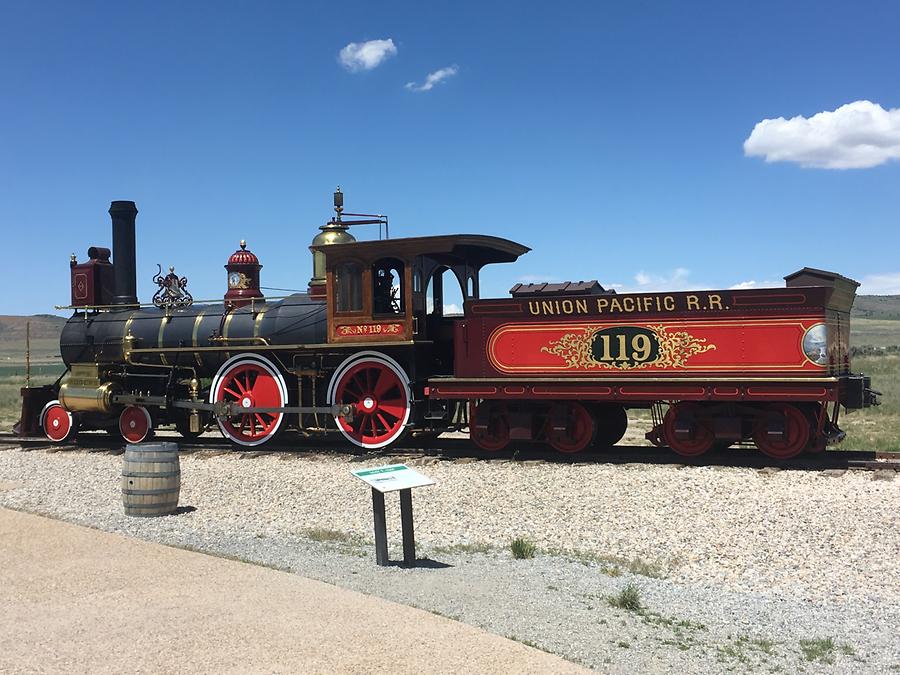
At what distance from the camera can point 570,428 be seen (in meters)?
12.0

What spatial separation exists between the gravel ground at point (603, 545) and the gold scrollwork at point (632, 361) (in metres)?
1.45

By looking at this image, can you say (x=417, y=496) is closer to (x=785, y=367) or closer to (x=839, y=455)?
(x=785, y=367)

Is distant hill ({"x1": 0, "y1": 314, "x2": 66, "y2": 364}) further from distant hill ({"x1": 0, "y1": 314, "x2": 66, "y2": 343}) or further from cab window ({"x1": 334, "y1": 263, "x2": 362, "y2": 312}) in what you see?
cab window ({"x1": 334, "y1": 263, "x2": 362, "y2": 312})

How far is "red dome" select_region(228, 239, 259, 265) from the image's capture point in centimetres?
1553

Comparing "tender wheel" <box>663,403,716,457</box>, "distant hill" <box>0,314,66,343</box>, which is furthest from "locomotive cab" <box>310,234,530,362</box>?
"distant hill" <box>0,314,66,343</box>

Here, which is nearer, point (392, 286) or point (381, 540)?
point (381, 540)

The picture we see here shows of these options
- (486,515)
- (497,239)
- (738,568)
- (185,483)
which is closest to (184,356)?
(185,483)

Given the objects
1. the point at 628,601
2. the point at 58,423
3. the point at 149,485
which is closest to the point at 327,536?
the point at 149,485

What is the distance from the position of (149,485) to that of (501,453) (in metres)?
5.18

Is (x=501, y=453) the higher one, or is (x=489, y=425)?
(x=489, y=425)

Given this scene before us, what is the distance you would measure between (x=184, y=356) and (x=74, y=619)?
10.0 meters

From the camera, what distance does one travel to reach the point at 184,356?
14688mm

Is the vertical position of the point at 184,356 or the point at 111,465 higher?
the point at 184,356

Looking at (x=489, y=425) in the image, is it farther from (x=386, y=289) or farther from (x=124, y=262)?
(x=124, y=262)
